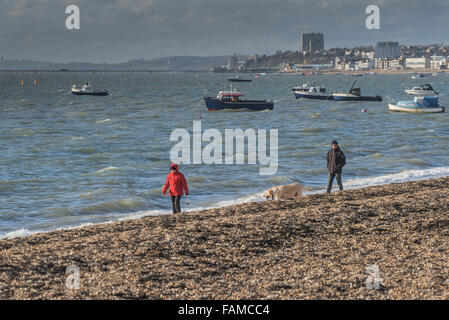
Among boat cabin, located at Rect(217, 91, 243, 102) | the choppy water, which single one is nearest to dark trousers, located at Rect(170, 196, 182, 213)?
the choppy water

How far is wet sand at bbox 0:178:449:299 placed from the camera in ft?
34.0

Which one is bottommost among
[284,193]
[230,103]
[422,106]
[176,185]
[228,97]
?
[284,193]

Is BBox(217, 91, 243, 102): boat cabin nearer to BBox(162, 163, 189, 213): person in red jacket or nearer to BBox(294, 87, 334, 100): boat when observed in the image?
BBox(294, 87, 334, 100): boat

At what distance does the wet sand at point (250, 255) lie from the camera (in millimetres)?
10352

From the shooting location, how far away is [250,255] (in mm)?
12594

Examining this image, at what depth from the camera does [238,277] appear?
1120cm

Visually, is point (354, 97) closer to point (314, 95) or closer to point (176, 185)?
point (314, 95)

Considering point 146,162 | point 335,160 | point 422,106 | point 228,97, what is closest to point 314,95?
point 228,97

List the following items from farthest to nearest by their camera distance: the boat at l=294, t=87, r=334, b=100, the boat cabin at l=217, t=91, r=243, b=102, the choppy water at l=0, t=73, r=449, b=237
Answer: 1. the boat at l=294, t=87, r=334, b=100
2. the boat cabin at l=217, t=91, r=243, b=102
3. the choppy water at l=0, t=73, r=449, b=237

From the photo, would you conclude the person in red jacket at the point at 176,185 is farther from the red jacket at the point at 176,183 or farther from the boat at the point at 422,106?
the boat at the point at 422,106

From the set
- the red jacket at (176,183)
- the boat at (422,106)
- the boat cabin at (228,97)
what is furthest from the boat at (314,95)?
the red jacket at (176,183)
